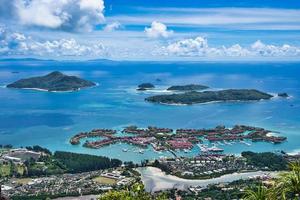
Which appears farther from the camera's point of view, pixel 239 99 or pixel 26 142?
pixel 239 99

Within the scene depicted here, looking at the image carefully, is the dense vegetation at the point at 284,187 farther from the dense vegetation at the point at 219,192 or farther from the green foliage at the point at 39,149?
the green foliage at the point at 39,149

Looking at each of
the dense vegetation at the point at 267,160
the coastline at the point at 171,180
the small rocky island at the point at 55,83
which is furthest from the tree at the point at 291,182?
the small rocky island at the point at 55,83

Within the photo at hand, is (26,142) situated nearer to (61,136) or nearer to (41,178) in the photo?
(61,136)

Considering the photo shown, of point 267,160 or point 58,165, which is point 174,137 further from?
point 58,165

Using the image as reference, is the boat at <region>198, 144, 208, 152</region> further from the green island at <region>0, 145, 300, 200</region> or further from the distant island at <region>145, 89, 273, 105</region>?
the distant island at <region>145, 89, 273, 105</region>

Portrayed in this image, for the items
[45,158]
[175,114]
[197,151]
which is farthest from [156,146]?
[175,114]

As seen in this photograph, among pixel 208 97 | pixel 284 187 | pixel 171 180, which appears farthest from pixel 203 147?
pixel 284 187

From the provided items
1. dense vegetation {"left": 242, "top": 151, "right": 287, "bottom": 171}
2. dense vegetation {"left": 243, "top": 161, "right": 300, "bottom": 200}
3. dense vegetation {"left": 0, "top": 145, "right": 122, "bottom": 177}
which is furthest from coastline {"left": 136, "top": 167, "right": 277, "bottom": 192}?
dense vegetation {"left": 243, "top": 161, "right": 300, "bottom": 200}
